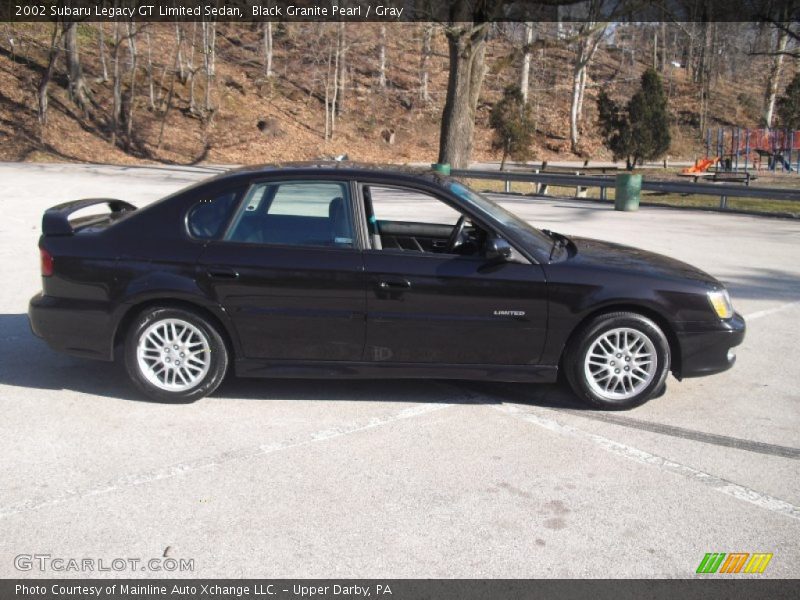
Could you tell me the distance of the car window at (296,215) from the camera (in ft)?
17.7

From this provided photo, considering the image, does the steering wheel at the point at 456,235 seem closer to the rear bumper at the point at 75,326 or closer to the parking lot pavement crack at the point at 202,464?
the parking lot pavement crack at the point at 202,464

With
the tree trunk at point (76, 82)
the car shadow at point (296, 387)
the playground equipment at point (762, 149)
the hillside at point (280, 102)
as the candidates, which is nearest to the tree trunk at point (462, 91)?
the hillside at point (280, 102)

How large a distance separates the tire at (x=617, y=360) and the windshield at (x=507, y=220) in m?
0.68

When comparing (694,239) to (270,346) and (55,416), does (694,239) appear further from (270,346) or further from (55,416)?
(55,416)

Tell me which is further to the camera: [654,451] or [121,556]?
[654,451]

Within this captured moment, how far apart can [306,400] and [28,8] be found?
35.1 meters

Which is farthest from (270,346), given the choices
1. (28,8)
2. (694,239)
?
(28,8)

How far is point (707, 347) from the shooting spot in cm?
542

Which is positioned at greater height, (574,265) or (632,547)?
(574,265)

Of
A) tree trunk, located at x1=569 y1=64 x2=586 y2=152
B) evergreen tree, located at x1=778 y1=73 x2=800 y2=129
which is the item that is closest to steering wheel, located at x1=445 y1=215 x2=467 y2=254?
evergreen tree, located at x1=778 y1=73 x2=800 y2=129

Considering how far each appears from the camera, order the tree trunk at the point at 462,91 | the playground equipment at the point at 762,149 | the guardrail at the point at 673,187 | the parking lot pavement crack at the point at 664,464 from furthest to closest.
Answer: the playground equipment at the point at 762,149, the tree trunk at the point at 462,91, the guardrail at the point at 673,187, the parking lot pavement crack at the point at 664,464

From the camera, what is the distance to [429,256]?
5.32 m
